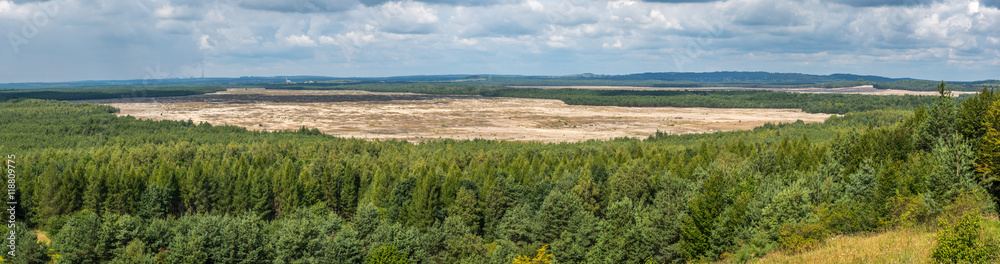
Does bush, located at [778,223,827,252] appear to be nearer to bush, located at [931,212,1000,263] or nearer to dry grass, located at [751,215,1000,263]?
dry grass, located at [751,215,1000,263]

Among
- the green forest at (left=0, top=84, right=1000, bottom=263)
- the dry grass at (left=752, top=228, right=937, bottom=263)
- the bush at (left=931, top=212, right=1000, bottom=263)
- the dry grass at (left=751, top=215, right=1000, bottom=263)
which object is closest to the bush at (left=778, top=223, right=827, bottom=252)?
the green forest at (left=0, top=84, right=1000, bottom=263)

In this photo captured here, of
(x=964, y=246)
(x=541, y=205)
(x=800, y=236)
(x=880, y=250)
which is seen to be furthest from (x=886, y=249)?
(x=541, y=205)

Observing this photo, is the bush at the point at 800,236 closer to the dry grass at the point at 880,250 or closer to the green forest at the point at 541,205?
the green forest at the point at 541,205

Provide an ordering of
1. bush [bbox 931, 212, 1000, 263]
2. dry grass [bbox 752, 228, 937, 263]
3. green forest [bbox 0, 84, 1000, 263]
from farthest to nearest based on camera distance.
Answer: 1. green forest [bbox 0, 84, 1000, 263]
2. dry grass [bbox 752, 228, 937, 263]
3. bush [bbox 931, 212, 1000, 263]

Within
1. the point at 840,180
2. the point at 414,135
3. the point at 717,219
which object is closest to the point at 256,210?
the point at 717,219

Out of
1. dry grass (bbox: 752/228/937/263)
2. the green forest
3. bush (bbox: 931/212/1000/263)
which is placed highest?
bush (bbox: 931/212/1000/263)

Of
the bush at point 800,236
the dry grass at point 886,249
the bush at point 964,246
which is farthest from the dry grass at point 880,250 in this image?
the bush at point 964,246

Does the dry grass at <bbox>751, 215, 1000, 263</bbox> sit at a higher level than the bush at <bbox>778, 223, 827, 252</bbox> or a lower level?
higher

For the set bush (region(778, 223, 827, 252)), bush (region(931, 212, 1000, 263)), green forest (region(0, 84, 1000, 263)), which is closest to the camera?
bush (region(931, 212, 1000, 263))
